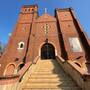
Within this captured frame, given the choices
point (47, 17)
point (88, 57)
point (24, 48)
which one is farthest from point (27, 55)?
point (47, 17)

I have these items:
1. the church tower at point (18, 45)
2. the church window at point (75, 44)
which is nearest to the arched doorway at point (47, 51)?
the church tower at point (18, 45)

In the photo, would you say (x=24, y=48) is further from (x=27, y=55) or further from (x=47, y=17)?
(x=47, y=17)

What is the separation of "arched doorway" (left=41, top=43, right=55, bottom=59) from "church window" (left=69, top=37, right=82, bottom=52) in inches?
113

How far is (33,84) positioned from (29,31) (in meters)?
14.8

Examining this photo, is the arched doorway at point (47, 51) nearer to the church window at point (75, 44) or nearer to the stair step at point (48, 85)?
the church window at point (75, 44)

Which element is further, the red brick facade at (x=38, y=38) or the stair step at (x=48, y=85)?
the red brick facade at (x=38, y=38)

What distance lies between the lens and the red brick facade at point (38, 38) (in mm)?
18469

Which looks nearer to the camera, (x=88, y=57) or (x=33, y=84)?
(x=33, y=84)

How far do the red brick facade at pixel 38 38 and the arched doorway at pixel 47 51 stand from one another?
2.30 ft

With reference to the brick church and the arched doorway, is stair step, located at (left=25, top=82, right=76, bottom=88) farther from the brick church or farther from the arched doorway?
the arched doorway

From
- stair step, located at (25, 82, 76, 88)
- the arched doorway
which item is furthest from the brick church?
stair step, located at (25, 82, 76, 88)

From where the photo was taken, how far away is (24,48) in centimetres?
2017

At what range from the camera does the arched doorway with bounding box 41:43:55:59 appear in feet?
68.3

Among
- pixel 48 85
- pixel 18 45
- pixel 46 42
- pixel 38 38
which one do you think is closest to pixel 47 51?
pixel 46 42
